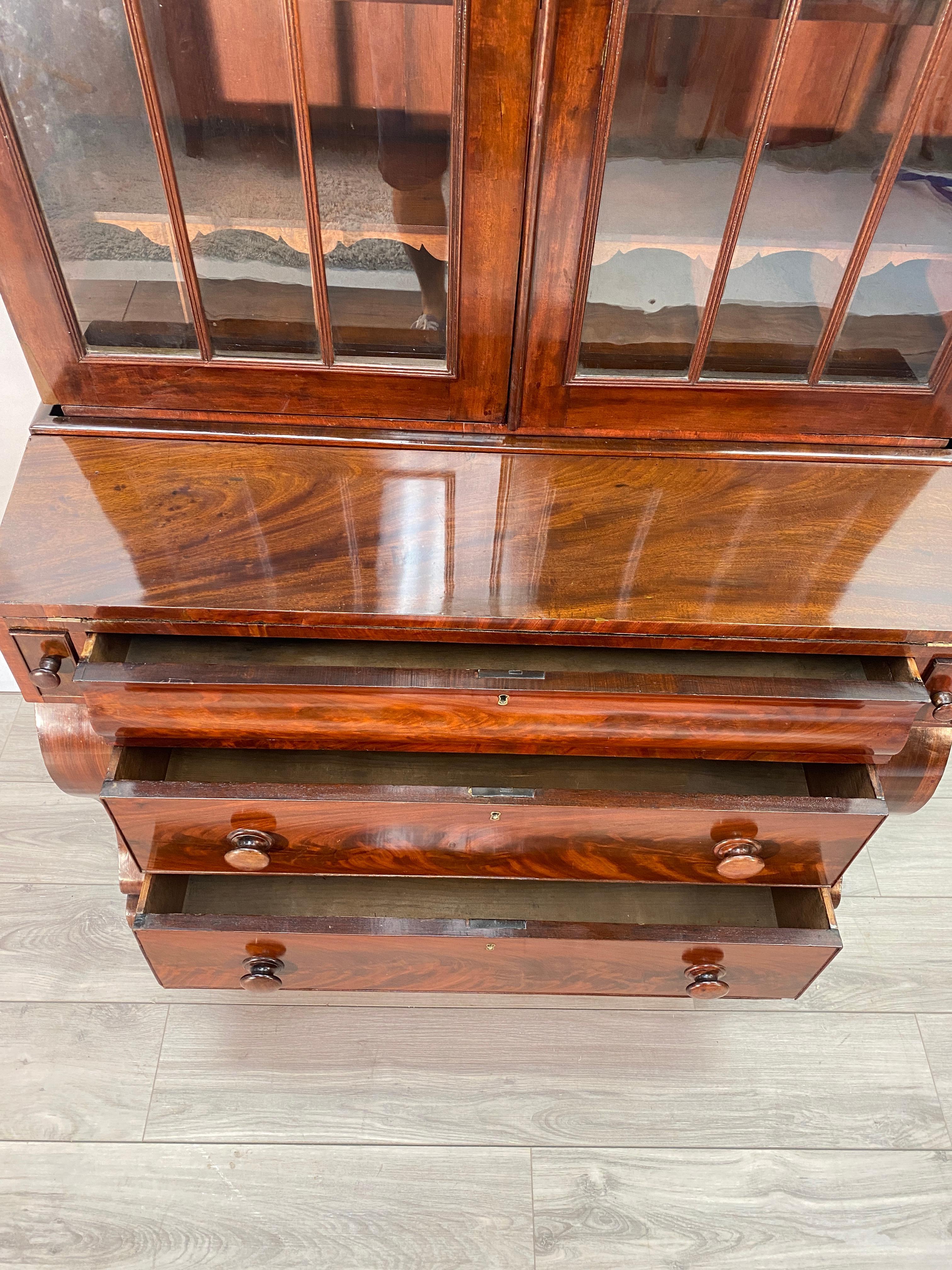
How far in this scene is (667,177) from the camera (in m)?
0.79

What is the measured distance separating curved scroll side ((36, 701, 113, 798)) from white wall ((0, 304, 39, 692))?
0.29m

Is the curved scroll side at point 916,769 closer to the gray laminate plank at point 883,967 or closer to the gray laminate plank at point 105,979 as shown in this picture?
the gray laminate plank at point 883,967

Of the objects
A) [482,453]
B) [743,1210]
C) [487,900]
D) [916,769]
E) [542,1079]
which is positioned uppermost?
[482,453]

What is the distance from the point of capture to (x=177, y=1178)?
1.04 metres

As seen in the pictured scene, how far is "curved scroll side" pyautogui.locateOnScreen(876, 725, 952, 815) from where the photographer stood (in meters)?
1.01

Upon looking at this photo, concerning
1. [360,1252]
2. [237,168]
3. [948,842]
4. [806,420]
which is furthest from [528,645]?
[948,842]

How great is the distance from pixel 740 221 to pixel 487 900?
→ 70 cm

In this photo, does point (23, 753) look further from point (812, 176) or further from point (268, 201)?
point (812, 176)

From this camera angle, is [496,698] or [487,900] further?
[487,900]

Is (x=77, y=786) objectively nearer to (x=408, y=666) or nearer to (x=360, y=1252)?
(x=408, y=666)

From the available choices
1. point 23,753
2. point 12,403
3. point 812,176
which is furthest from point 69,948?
point 812,176

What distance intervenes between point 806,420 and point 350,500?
45 cm

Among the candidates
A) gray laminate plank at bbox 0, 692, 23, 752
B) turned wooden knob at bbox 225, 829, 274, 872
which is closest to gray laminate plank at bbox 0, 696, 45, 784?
gray laminate plank at bbox 0, 692, 23, 752

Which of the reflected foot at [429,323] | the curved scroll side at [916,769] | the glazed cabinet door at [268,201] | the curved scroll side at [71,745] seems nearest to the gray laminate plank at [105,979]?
the curved scroll side at [71,745]
